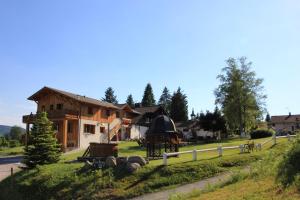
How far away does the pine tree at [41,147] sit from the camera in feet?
101

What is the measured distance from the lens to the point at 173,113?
103875 mm

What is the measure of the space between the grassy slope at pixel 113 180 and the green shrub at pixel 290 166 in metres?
9.54

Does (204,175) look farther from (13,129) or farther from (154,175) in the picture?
(13,129)

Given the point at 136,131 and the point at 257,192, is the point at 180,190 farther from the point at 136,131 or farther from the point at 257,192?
the point at 136,131

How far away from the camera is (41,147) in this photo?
31297mm

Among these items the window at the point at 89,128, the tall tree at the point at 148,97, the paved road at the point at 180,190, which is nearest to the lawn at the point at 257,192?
the paved road at the point at 180,190

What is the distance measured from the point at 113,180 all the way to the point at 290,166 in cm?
1302

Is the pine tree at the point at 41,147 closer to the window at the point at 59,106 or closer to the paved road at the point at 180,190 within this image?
the paved road at the point at 180,190

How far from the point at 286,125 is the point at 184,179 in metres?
100

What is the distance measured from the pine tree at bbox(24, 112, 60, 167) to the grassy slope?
2904 millimetres

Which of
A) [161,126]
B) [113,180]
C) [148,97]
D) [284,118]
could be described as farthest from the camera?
[148,97]

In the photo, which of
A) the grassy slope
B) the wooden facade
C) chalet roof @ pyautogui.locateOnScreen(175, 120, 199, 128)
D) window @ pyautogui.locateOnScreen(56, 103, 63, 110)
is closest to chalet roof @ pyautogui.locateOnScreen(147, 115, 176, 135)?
the grassy slope

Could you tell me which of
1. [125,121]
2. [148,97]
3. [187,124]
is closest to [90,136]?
[125,121]

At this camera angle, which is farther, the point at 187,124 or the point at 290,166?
the point at 187,124
